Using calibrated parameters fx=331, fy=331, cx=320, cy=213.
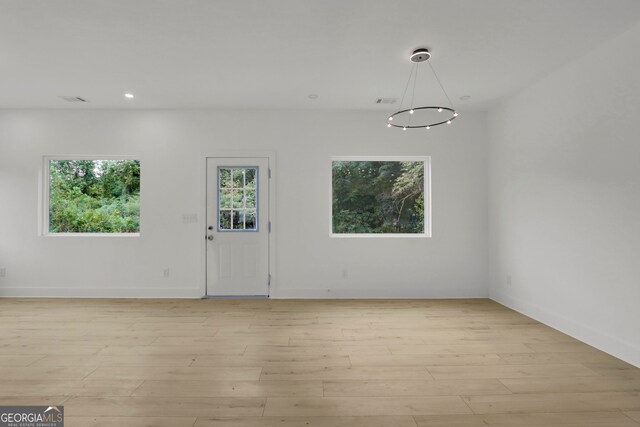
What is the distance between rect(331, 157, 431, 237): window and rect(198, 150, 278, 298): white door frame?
2.94 ft

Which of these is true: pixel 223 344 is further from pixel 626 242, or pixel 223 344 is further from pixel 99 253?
pixel 626 242

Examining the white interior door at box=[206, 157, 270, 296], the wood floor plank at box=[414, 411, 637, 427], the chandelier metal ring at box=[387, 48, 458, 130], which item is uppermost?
the chandelier metal ring at box=[387, 48, 458, 130]

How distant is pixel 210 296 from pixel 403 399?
3.38 meters

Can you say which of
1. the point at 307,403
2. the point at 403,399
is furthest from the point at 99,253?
the point at 403,399

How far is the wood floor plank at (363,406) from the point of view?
1963mm

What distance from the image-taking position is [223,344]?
9.90 ft

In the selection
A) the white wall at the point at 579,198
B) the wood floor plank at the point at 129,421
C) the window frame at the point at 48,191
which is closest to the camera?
the wood floor plank at the point at 129,421

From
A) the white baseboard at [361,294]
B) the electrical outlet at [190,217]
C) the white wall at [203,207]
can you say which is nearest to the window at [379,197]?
the white wall at [203,207]

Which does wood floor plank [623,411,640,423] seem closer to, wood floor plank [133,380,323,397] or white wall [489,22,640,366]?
white wall [489,22,640,366]

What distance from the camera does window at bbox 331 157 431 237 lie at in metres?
4.97

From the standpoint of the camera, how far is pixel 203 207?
15.6 ft

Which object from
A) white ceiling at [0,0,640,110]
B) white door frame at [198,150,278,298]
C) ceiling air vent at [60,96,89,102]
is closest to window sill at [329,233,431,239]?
white door frame at [198,150,278,298]

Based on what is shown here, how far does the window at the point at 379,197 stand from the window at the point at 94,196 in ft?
9.90

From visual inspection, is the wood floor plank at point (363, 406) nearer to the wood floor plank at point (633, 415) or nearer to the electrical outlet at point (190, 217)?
the wood floor plank at point (633, 415)
